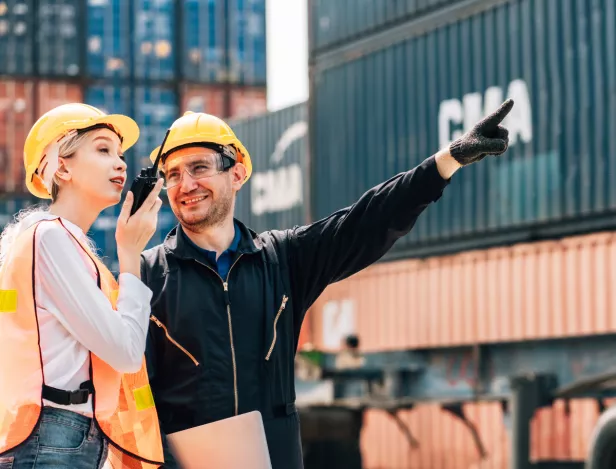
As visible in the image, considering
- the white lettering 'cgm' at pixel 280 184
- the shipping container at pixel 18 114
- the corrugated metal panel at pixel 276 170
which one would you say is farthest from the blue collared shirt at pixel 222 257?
the shipping container at pixel 18 114

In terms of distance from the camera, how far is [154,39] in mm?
35875

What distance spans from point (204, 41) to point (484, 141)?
109 feet

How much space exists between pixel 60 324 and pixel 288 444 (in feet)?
3.85

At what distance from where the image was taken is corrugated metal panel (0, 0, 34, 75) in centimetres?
3397

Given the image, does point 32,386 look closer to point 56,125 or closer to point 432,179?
point 56,125

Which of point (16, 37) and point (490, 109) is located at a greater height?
point (16, 37)

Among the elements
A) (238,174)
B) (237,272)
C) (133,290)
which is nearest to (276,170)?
(238,174)

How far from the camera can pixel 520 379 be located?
13508 mm

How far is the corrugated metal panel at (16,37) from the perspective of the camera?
34.0 metres

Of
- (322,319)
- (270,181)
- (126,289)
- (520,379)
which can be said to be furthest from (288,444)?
(270,181)

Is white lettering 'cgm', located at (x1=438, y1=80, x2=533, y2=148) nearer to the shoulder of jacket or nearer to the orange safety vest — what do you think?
the shoulder of jacket

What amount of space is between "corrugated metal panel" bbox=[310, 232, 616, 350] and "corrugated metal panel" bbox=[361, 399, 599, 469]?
1549mm

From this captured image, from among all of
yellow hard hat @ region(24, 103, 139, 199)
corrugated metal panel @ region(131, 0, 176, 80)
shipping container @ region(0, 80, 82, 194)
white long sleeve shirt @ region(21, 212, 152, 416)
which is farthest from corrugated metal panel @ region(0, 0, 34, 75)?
white long sleeve shirt @ region(21, 212, 152, 416)

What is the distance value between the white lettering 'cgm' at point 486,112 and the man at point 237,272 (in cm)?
1241
